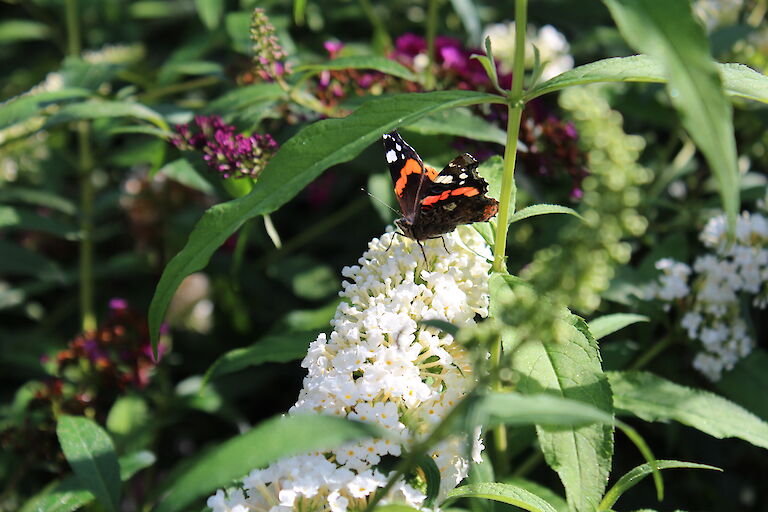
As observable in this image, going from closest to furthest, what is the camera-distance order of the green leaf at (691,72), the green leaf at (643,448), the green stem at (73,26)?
the green leaf at (691,72) → the green leaf at (643,448) → the green stem at (73,26)

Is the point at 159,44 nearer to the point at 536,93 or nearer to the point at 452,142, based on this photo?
the point at 452,142

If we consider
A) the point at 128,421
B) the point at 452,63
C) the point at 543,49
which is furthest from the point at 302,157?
the point at 543,49

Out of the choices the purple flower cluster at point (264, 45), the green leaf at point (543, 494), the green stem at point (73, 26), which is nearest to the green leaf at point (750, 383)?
the green leaf at point (543, 494)

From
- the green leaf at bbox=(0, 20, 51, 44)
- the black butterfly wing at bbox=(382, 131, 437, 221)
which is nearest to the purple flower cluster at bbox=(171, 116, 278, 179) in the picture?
the black butterfly wing at bbox=(382, 131, 437, 221)

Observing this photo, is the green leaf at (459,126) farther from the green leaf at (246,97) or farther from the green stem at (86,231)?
the green stem at (86,231)

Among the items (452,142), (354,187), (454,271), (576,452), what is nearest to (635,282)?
(452,142)

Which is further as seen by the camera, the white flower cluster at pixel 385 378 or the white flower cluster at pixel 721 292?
the white flower cluster at pixel 721 292
